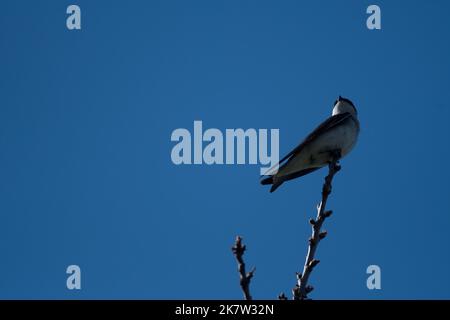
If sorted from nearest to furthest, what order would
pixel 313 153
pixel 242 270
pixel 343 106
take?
pixel 242 270 < pixel 313 153 < pixel 343 106

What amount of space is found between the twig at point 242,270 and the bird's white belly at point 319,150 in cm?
440

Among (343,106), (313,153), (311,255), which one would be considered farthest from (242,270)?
(343,106)

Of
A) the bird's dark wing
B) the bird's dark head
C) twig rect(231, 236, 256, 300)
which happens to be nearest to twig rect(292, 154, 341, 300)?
twig rect(231, 236, 256, 300)

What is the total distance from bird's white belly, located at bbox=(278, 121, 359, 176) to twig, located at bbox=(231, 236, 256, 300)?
14.4 feet

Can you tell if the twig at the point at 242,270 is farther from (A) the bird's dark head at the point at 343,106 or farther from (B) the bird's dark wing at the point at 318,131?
(A) the bird's dark head at the point at 343,106

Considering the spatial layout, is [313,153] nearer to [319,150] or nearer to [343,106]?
[319,150]

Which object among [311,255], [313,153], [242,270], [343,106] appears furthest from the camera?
[343,106]

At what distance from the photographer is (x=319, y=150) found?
909cm

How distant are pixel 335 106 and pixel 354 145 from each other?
9.51ft

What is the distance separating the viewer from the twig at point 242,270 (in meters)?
4.57

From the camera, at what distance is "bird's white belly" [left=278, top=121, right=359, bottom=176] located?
9.05 m

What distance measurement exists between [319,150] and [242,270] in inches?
185

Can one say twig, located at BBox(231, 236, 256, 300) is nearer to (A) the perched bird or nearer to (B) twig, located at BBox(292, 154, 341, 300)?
(B) twig, located at BBox(292, 154, 341, 300)
